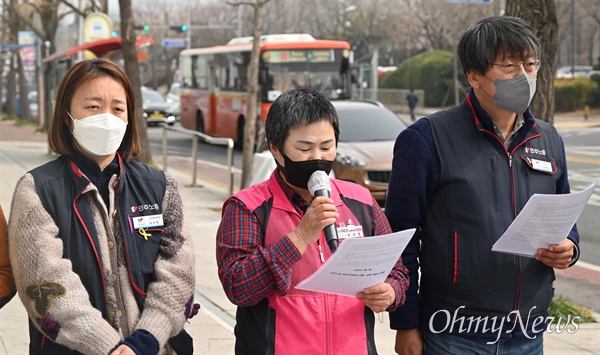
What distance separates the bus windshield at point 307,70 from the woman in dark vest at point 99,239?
67.7ft

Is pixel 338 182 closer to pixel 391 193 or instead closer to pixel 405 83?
pixel 391 193

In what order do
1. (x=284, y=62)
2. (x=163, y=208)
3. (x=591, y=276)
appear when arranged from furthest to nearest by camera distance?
(x=284, y=62) < (x=591, y=276) < (x=163, y=208)

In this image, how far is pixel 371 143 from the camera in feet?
44.1

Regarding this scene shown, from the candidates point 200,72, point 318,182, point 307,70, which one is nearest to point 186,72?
point 200,72

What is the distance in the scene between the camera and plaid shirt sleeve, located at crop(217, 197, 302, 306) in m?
2.86

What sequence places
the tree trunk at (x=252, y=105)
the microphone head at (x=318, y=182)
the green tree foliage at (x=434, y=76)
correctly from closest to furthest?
the microphone head at (x=318, y=182)
the tree trunk at (x=252, y=105)
the green tree foliage at (x=434, y=76)

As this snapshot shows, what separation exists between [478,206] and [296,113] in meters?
0.75

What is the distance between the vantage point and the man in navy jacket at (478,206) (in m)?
3.23

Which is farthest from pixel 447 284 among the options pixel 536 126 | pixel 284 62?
pixel 284 62

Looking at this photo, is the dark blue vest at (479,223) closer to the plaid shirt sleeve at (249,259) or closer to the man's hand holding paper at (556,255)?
the man's hand holding paper at (556,255)

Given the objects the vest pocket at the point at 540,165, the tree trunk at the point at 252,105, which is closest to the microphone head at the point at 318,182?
the vest pocket at the point at 540,165

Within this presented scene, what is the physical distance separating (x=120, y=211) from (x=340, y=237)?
2.53 feet

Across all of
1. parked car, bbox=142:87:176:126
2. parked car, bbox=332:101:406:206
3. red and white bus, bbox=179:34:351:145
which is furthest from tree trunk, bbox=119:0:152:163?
parked car, bbox=142:87:176:126

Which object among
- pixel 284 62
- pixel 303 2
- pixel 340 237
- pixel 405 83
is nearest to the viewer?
pixel 340 237
